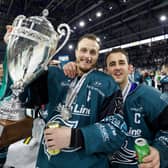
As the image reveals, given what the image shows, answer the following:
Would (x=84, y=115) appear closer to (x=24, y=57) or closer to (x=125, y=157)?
(x=24, y=57)

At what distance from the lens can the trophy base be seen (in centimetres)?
73

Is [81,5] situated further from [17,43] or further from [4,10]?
[17,43]

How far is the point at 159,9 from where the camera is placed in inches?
257

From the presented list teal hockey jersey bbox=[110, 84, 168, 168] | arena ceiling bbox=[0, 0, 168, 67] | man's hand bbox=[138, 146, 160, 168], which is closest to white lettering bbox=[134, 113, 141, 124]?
teal hockey jersey bbox=[110, 84, 168, 168]

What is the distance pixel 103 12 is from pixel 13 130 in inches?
289

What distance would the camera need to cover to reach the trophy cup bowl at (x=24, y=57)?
0.80 meters

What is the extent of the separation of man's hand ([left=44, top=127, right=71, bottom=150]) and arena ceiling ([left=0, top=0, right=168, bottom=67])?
19.5ft

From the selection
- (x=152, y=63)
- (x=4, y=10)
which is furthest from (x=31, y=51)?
(x=152, y=63)

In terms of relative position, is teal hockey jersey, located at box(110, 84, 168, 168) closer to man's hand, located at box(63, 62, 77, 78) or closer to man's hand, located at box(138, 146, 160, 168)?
man's hand, located at box(138, 146, 160, 168)

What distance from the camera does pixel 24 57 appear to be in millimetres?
870

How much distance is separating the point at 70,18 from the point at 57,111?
24.7 ft

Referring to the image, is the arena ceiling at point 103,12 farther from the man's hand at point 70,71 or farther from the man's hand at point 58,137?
the man's hand at point 58,137

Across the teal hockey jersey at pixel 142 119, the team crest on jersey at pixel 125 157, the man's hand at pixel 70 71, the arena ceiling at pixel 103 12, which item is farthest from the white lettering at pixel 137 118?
the arena ceiling at pixel 103 12

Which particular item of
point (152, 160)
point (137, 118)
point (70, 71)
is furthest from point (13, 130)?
point (137, 118)
